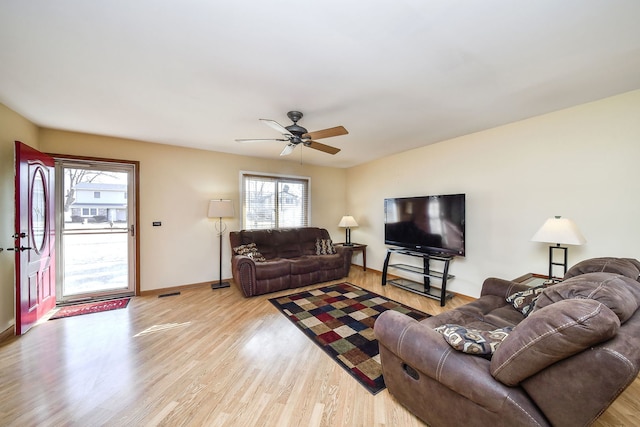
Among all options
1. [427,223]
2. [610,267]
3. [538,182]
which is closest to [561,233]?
[610,267]

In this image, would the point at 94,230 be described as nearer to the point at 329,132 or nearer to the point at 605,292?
the point at 329,132

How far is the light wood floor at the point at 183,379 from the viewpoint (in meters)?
1.56

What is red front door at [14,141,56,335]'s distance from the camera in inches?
97.6

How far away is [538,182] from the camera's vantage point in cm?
289

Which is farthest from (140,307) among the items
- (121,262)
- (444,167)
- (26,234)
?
(444,167)

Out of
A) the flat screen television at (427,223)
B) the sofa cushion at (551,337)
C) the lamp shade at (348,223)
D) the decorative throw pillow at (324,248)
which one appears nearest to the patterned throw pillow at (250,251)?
the decorative throw pillow at (324,248)

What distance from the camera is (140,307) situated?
3289 millimetres

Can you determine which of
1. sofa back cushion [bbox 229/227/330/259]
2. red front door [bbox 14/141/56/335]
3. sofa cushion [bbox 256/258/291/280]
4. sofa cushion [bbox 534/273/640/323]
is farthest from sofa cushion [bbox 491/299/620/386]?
red front door [bbox 14/141/56/335]

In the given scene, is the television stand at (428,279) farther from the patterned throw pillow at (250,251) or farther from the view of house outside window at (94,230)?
the view of house outside window at (94,230)

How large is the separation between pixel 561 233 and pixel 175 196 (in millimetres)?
5165

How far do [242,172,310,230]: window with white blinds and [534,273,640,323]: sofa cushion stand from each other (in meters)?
4.34

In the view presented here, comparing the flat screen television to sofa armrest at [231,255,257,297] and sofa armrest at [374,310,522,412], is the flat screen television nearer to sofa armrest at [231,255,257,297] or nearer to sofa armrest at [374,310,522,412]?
sofa armrest at [374,310,522,412]

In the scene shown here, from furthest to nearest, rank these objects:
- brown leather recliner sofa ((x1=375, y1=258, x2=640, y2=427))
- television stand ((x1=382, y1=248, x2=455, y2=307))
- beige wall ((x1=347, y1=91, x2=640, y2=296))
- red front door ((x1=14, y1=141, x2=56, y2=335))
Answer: television stand ((x1=382, y1=248, x2=455, y2=307)) → red front door ((x1=14, y1=141, x2=56, y2=335)) → beige wall ((x1=347, y1=91, x2=640, y2=296)) → brown leather recliner sofa ((x1=375, y1=258, x2=640, y2=427))

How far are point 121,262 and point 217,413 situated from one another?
3.34 meters
